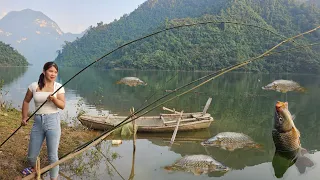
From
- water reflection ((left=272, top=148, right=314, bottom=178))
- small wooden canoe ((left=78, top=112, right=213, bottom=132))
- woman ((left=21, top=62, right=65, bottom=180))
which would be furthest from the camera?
small wooden canoe ((left=78, top=112, right=213, bottom=132))

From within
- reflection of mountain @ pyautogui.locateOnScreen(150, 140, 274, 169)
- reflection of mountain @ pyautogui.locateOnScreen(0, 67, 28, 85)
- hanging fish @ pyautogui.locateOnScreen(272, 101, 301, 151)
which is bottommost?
reflection of mountain @ pyautogui.locateOnScreen(0, 67, 28, 85)

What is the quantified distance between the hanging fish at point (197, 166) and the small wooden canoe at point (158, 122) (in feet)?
11.2

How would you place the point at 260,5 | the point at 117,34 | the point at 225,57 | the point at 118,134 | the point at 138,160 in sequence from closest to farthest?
the point at 138,160 < the point at 118,134 < the point at 225,57 < the point at 260,5 < the point at 117,34

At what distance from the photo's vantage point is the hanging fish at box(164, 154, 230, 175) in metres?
7.49

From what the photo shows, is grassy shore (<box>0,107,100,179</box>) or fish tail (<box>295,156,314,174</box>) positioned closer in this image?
grassy shore (<box>0,107,100,179</box>)

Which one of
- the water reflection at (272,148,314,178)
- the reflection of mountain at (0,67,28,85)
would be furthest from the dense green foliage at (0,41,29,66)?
the water reflection at (272,148,314,178)

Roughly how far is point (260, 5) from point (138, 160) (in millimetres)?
91592

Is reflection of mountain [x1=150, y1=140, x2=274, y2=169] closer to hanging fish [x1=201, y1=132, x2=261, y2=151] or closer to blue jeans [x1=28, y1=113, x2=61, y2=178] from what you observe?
hanging fish [x1=201, y1=132, x2=261, y2=151]

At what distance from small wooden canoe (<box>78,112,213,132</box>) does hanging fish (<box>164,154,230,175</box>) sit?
340 cm

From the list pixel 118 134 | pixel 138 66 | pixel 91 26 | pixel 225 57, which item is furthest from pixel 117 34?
pixel 118 134

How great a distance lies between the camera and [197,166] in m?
7.54

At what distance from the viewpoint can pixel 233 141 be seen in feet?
33.2

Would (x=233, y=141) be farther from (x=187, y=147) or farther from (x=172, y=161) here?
(x=172, y=161)

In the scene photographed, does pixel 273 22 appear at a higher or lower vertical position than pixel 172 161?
higher
